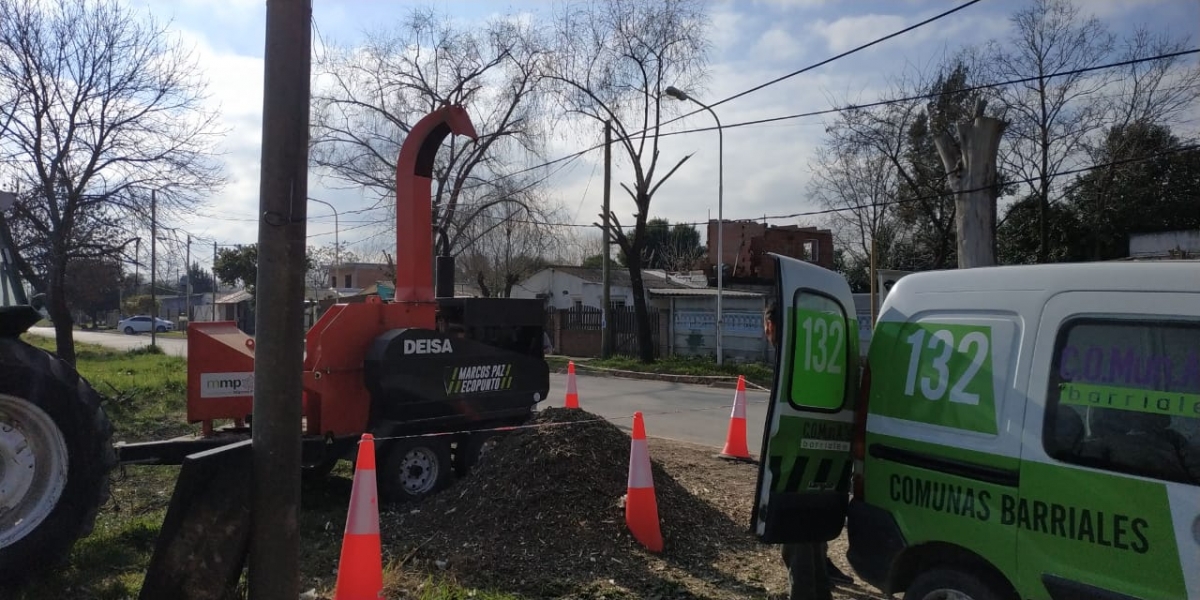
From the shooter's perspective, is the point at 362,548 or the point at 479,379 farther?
the point at 479,379

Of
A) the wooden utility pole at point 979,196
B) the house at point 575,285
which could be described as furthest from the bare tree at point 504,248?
the wooden utility pole at point 979,196

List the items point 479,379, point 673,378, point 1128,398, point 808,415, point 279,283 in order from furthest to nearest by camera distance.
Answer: point 673,378 < point 479,379 < point 808,415 < point 279,283 < point 1128,398

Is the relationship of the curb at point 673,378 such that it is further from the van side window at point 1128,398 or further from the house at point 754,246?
the van side window at point 1128,398

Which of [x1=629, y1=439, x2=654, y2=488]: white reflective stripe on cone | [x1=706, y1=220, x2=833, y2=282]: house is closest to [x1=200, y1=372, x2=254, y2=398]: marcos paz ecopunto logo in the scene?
[x1=629, y1=439, x2=654, y2=488]: white reflective stripe on cone

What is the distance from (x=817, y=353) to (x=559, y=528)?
243cm

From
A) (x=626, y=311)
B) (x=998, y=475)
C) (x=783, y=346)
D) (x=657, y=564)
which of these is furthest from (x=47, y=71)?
(x=626, y=311)

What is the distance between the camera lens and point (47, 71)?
44.9ft

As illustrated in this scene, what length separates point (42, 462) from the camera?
4664 millimetres

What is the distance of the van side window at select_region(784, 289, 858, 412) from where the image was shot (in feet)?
12.9

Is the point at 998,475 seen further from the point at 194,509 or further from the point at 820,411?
the point at 194,509

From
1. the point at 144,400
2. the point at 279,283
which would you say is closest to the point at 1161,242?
the point at 144,400

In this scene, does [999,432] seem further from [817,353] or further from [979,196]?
[979,196]

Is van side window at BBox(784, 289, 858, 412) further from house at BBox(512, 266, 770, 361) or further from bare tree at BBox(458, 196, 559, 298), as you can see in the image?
bare tree at BBox(458, 196, 559, 298)

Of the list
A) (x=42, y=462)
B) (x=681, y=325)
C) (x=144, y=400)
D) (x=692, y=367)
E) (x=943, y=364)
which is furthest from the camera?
(x=681, y=325)
